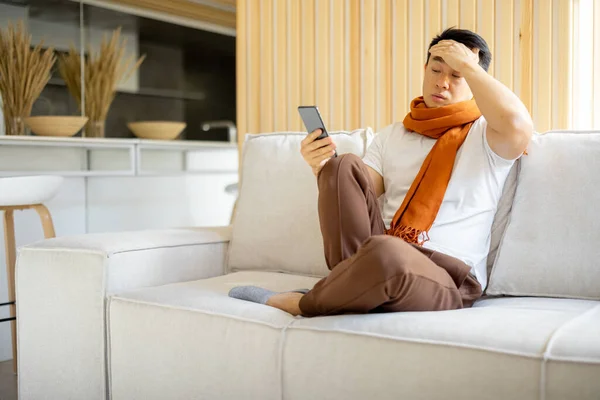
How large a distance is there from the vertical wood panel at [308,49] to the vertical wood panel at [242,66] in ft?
1.04

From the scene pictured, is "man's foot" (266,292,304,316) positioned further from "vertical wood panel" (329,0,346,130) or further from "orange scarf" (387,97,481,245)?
"vertical wood panel" (329,0,346,130)

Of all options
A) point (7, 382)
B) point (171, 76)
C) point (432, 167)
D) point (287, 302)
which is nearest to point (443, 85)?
point (432, 167)

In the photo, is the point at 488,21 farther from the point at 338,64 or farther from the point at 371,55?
the point at 338,64

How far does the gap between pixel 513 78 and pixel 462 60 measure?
1.89 feet

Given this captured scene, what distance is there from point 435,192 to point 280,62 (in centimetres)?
139

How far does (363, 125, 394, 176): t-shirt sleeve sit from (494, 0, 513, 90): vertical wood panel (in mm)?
494

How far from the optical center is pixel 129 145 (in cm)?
408

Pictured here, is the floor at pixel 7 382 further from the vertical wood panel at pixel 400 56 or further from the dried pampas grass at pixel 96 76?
the vertical wood panel at pixel 400 56

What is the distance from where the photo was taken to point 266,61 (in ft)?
10.6

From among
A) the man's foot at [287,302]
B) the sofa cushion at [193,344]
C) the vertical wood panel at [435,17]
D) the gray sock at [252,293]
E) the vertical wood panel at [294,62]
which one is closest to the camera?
the sofa cushion at [193,344]

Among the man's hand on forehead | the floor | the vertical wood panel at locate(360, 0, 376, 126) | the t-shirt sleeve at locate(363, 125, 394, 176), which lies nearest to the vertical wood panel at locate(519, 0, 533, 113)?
the man's hand on forehead

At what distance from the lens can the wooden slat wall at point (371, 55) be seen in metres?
2.46

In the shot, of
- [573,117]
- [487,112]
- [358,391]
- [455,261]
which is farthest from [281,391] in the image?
[573,117]

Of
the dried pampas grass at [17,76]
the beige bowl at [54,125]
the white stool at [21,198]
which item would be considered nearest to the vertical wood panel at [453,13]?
the white stool at [21,198]
